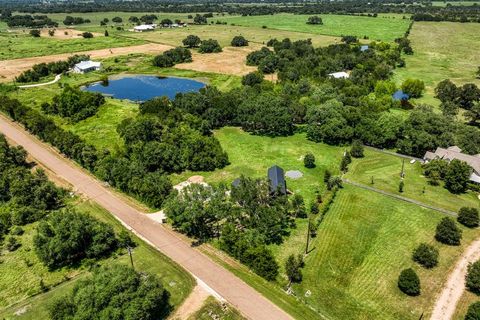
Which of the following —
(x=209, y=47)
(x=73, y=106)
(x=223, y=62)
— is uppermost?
(x=73, y=106)

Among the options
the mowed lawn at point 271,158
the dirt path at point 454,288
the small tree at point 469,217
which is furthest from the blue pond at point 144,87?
the dirt path at point 454,288

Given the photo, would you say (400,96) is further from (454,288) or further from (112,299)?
(112,299)

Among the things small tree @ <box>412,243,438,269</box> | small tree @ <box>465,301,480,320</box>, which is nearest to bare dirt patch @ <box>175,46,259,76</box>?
small tree @ <box>412,243,438,269</box>

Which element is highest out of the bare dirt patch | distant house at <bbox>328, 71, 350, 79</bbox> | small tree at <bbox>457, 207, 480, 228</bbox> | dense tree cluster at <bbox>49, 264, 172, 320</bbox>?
dense tree cluster at <bbox>49, 264, 172, 320</bbox>

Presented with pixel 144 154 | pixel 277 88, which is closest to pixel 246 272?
pixel 144 154

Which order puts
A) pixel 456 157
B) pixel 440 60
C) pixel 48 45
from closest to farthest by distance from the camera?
pixel 456 157
pixel 440 60
pixel 48 45

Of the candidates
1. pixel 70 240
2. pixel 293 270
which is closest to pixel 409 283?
pixel 293 270

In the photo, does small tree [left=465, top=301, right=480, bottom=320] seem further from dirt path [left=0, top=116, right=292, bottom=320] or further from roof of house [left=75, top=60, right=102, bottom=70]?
roof of house [left=75, top=60, right=102, bottom=70]
